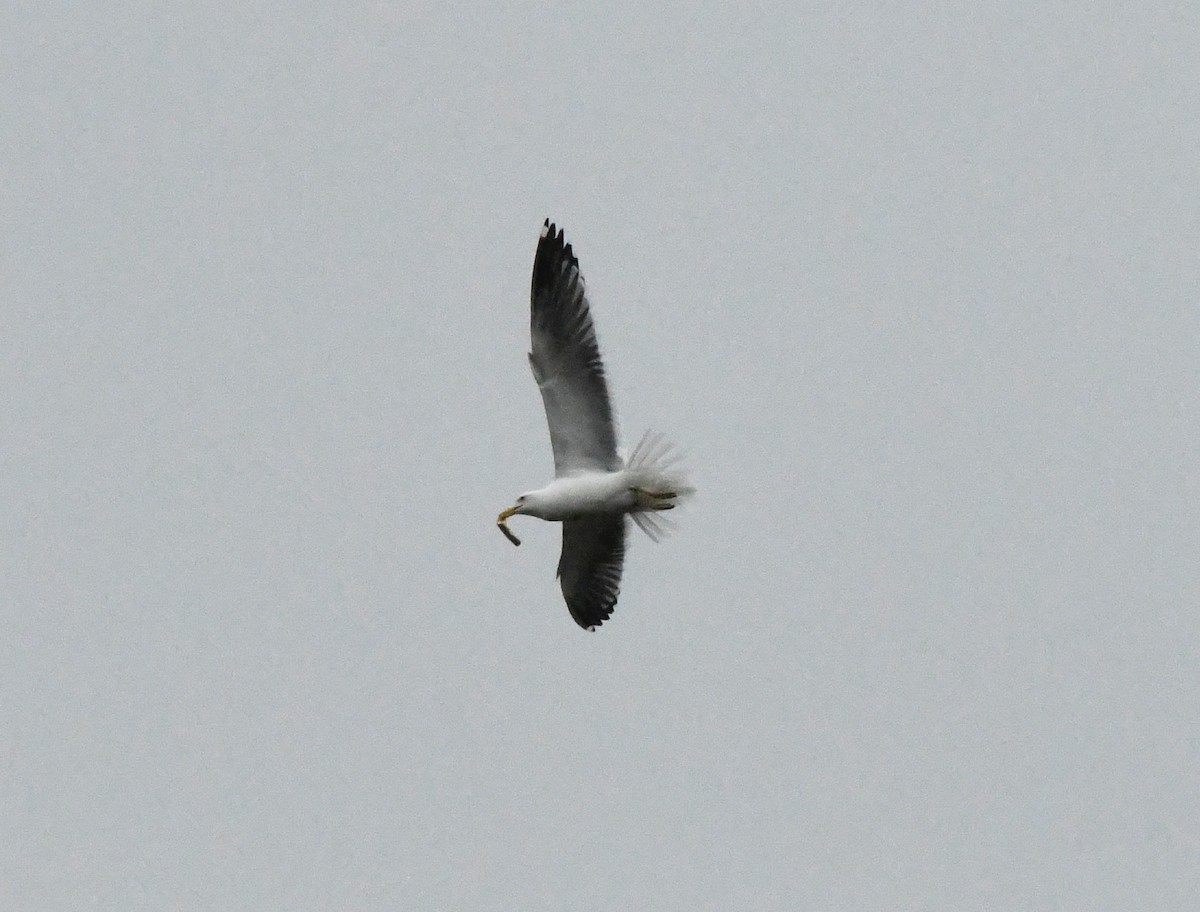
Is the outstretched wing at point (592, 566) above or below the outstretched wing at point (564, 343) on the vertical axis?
below

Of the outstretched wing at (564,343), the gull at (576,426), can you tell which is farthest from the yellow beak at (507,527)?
the outstretched wing at (564,343)

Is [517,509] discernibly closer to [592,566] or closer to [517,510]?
[517,510]

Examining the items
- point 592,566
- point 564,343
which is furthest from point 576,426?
point 592,566

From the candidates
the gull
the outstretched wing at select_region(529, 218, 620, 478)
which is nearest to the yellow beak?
the gull

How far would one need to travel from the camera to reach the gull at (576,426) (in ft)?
57.3

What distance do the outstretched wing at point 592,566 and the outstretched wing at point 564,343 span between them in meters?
1.18

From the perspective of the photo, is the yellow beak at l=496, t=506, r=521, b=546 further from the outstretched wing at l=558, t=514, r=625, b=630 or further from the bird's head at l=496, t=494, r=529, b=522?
the outstretched wing at l=558, t=514, r=625, b=630

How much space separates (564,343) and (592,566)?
2.16 m

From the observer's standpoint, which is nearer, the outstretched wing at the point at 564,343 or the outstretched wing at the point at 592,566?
the outstretched wing at the point at 564,343

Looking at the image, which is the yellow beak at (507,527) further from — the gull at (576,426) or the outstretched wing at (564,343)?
the outstretched wing at (564,343)

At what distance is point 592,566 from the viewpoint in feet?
61.9

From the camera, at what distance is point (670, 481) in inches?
689

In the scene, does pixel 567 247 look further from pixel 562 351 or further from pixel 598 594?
pixel 598 594

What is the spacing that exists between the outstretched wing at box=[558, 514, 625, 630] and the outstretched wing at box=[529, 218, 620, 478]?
1178 millimetres
